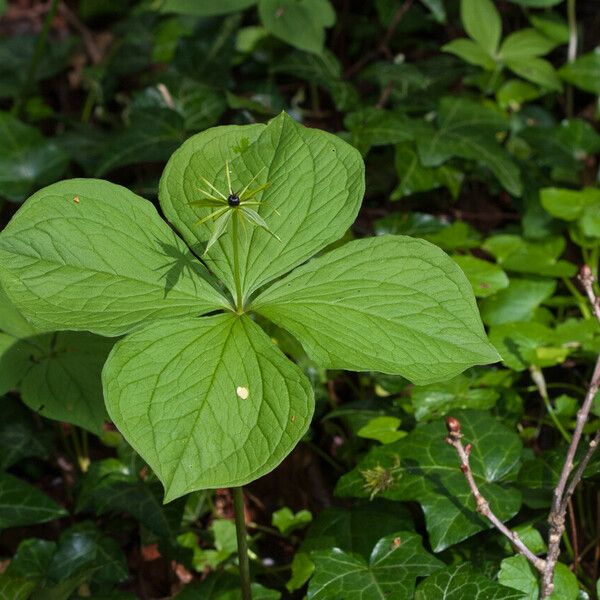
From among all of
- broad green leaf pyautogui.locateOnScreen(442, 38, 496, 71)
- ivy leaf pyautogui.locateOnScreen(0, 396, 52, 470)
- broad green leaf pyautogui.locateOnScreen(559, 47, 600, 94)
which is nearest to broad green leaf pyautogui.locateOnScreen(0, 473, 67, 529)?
ivy leaf pyautogui.locateOnScreen(0, 396, 52, 470)

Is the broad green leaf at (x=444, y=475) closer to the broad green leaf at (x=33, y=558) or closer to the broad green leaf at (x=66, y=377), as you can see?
the broad green leaf at (x=66, y=377)

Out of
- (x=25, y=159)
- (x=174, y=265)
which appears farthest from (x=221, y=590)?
(x=25, y=159)

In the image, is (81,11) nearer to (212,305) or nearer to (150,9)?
(150,9)

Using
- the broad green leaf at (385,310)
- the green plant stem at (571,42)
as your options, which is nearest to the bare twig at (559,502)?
the broad green leaf at (385,310)

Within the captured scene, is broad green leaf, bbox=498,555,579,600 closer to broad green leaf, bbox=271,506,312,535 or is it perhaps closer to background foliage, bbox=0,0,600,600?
background foliage, bbox=0,0,600,600

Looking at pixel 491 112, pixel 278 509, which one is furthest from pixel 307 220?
pixel 491 112
